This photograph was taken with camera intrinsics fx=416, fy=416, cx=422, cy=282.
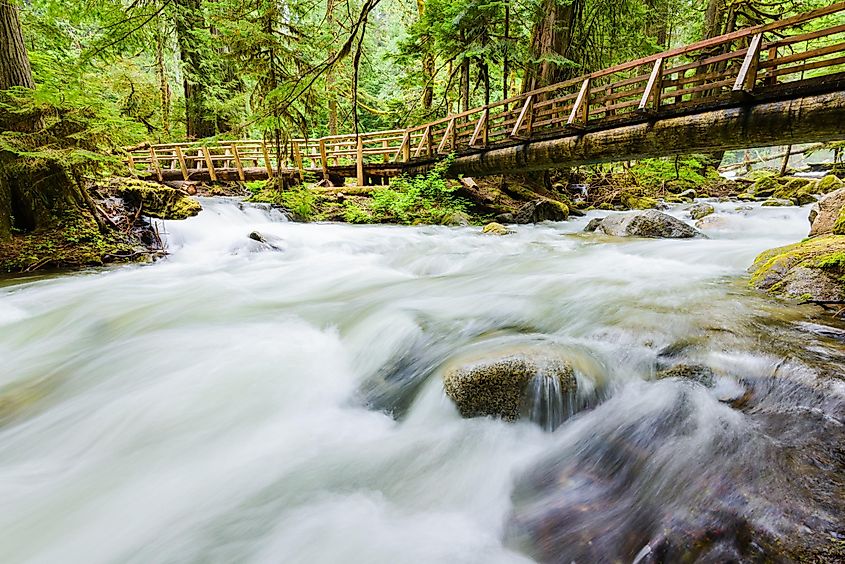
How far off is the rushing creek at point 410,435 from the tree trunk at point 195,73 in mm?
11743

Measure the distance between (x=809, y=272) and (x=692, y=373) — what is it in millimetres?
2050

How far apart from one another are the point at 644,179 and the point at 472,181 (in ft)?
30.3

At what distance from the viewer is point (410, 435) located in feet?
8.42

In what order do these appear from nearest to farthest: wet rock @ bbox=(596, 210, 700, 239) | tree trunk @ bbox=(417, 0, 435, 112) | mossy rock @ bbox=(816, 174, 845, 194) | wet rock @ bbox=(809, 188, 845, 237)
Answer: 1. wet rock @ bbox=(809, 188, 845, 237)
2. wet rock @ bbox=(596, 210, 700, 239)
3. tree trunk @ bbox=(417, 0, 435, 112)
4. mossy rock @ bbox=(816, 174, 845, 194)

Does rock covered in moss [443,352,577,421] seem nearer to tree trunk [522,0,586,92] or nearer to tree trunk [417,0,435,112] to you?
tree trunk [522,0,586,92]

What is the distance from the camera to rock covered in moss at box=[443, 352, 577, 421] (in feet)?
7.84

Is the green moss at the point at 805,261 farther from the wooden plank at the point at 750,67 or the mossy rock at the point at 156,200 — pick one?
the mossy rock at the point at 156,200

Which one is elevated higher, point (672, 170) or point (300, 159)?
point (300, 159)

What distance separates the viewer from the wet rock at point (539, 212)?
11219mm

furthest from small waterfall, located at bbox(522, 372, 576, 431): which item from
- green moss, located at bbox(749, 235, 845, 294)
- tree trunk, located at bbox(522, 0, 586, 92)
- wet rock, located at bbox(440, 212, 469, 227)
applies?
tree trunk, located at bbox(522, 0, 586, 92)

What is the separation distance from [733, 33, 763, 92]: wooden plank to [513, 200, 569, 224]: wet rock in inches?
223

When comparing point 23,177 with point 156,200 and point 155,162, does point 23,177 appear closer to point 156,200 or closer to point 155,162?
point 156,200

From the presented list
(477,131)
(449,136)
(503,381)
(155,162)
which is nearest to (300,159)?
(449,136)

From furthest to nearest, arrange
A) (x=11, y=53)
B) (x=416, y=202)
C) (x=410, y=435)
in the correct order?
(x=416, y=202) < (x=11, y=53) < (x=410, y=435)
